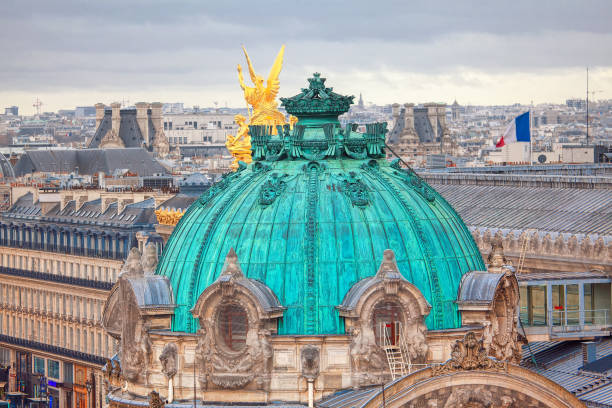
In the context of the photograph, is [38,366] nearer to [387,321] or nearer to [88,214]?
[88,214]

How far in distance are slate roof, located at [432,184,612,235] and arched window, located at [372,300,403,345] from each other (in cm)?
4114

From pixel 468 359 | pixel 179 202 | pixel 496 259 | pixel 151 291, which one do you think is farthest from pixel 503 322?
pixel 179 202

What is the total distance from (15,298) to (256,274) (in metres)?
115

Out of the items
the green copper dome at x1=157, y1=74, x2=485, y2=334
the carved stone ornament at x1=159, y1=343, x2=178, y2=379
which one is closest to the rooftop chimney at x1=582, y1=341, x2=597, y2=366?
the green copper dome at x1=157, y1=74, x2=485, y2=334

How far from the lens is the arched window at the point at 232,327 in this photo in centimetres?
4991

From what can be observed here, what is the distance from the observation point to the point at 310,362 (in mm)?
49125

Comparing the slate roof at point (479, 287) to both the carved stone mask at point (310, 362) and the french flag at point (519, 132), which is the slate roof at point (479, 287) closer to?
the carved stone mask at point (310, 362)

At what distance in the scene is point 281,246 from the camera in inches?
2015

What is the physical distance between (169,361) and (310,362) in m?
3.92

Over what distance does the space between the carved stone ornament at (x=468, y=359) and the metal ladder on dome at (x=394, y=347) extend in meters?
1.67

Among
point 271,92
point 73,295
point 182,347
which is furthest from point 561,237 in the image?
point 73,295

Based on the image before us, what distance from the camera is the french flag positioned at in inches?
5374

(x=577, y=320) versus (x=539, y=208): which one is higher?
(x=539, y=208)

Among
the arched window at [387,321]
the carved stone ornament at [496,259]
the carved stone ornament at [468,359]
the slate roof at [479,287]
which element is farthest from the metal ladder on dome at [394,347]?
the carved stone ornament at [496,259]
